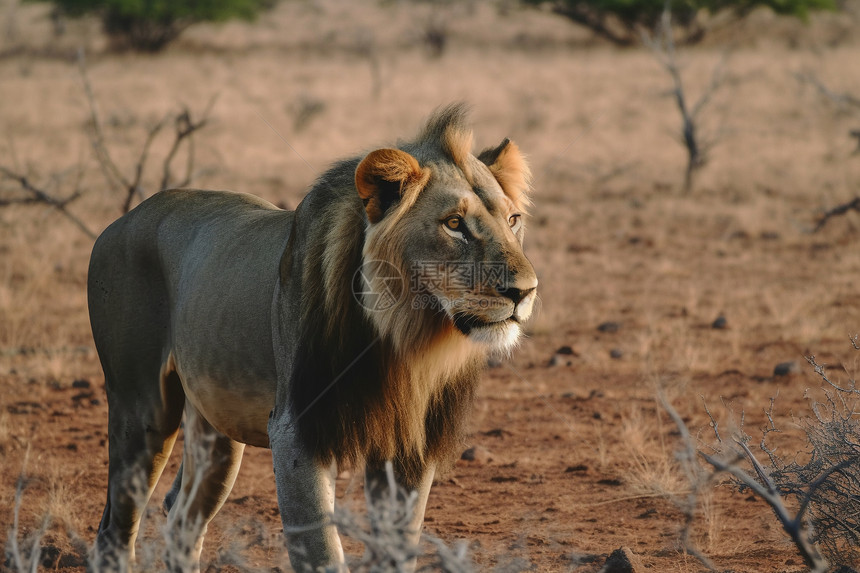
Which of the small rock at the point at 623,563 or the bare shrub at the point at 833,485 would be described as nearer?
the bare shrub at the point at 833,485

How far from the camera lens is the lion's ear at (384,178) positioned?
3.09 meters

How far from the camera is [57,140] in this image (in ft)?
57.1

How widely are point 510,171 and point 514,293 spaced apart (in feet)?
2.27

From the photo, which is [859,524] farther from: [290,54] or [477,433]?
[290,54]

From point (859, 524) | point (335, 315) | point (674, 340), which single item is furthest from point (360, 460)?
point (674, 340)

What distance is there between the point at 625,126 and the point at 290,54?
51.8 feet

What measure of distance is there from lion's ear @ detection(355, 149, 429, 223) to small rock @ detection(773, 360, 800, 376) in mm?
4377

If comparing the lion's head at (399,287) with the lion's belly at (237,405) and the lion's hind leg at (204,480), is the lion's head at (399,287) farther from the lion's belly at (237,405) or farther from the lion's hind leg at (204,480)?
the lion's hind leg at (204,480)

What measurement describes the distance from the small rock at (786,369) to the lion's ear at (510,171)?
3855mm

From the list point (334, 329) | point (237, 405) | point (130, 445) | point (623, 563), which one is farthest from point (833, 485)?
point (130, 445)

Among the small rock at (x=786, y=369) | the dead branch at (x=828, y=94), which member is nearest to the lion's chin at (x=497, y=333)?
the small rock at (x=786, y=369)

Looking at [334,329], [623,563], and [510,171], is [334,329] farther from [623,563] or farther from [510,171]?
[623,563]

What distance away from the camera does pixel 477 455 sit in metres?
5.63

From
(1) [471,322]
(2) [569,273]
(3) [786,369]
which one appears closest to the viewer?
(1) [471,322]
